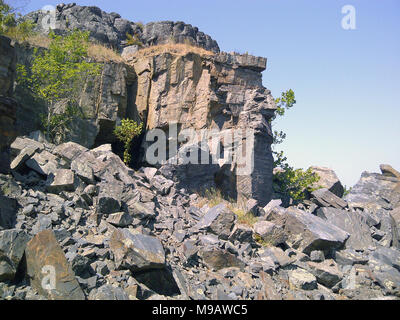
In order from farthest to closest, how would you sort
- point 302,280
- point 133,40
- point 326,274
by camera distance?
point 133,40 → point 326,274 → point 302,280

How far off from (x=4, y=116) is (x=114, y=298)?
4032mm

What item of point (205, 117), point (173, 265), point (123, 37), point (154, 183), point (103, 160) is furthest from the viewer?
point (123, 37)

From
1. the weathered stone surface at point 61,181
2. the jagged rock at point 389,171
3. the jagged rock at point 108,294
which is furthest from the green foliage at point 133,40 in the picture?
the jagged rock at point 108,294

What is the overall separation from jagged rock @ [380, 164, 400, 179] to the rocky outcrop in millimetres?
11716

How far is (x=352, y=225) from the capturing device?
926 centimetres

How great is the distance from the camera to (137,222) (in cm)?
638

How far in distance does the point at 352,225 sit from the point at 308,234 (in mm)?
2714

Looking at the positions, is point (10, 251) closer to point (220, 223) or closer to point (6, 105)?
point (6, 105)

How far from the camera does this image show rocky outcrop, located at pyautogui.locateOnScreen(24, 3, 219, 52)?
629 inches

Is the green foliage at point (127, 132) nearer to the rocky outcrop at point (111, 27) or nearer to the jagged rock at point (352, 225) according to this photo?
the jagged rock at point (352, 225)

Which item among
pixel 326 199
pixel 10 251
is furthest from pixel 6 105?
pixel 326 199

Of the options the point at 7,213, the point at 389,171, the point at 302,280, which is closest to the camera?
the point at 7,213
